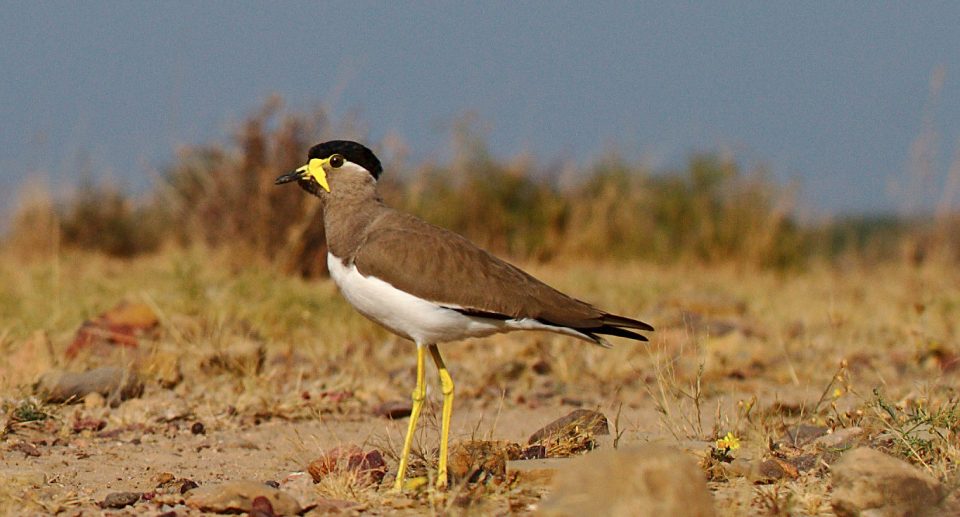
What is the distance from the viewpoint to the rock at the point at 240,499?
356 cm

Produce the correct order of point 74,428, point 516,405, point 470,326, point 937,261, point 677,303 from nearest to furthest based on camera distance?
point 470,326 → point 74,428 → point 516,405 → point 677,303 → point 937,261

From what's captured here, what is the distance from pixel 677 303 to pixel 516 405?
2.90 meters

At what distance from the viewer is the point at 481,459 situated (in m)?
4.00

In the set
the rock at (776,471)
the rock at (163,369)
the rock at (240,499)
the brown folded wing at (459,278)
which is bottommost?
the rock at (240,499)

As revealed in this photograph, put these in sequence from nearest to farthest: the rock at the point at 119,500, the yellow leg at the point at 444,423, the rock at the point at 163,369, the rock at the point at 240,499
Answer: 1. the rock at the point at 240,499
2. the rock at the point at 119,500
3. the yellow leg at the point at 444,423
4. the rock at the point at 163,369

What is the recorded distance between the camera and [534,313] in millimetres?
4227

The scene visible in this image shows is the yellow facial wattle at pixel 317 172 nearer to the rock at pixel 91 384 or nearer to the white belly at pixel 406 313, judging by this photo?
the white belly at pixel 406 313

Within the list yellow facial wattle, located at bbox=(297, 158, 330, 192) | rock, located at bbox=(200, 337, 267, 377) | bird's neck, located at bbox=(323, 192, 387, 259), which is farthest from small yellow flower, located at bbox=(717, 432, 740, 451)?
rock, located at bbox=(200, 337, 267, 377)

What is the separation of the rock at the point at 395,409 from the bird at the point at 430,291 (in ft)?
4.05

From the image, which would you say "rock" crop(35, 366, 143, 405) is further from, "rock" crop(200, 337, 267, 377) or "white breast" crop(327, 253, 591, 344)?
"white breast" crop(327, 253, 591, 344)

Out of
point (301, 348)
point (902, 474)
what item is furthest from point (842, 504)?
point (301, 348)

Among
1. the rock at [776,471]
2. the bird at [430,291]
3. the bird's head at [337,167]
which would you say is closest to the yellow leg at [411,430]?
the bird at [430,291]

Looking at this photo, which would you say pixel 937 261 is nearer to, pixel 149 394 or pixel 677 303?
pixel 677 303

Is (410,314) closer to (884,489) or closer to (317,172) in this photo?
(317,172)
